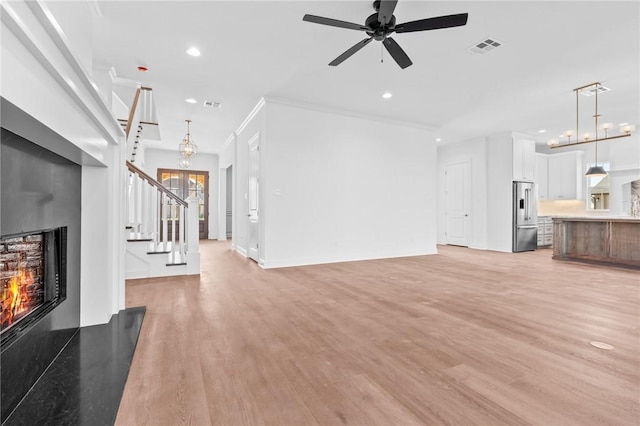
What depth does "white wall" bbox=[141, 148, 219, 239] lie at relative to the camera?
9.88m

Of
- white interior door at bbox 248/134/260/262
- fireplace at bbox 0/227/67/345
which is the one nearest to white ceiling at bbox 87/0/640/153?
white interior door at bbox 248/134/260/262

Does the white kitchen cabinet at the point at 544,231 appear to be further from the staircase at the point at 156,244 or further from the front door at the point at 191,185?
the front door at the point at 191,185

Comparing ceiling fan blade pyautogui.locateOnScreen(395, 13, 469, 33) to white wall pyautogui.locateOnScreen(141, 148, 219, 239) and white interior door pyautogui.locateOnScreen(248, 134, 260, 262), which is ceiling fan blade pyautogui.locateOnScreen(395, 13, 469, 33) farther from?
white wall pyautogui.locateOnScreen(141, 148, 219, 239)

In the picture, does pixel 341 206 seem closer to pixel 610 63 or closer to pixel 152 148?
pixel 610 63

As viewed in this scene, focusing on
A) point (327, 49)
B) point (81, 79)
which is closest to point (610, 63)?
point (327, 49)

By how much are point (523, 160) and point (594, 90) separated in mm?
2975

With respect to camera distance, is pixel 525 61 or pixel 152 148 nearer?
pixel 525 61

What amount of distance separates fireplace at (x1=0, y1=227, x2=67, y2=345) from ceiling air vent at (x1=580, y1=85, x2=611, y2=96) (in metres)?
7.21

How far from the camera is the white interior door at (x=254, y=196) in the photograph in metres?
5.85

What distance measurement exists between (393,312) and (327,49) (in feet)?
10.4

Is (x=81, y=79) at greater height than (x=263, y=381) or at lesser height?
greater

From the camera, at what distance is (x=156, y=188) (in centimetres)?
485

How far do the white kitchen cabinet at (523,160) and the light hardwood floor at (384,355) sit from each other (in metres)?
4.27

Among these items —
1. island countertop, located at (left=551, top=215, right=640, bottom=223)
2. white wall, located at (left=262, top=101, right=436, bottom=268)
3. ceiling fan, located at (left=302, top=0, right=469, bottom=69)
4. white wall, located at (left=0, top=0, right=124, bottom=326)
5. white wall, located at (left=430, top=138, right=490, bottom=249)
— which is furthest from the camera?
white wall, located at (left=430, top=138, right=490, bottom=249)
